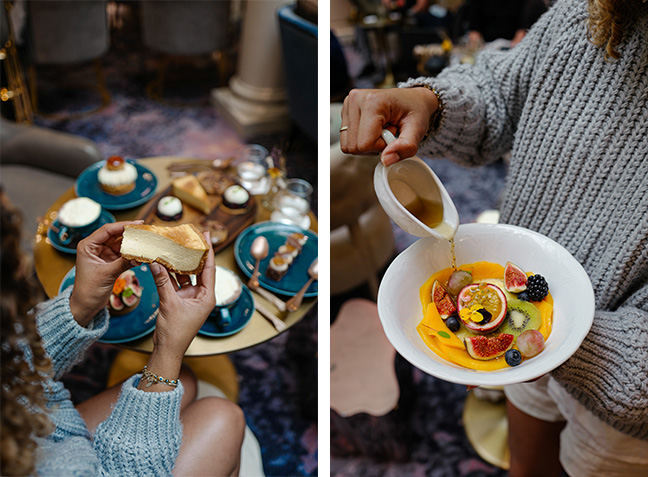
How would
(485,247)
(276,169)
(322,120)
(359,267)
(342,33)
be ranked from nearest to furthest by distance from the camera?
1. (322,120)
2. (485,247)
3. (276,169)
4. (359,267)
5. (342,33)

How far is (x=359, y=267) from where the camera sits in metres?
2.56

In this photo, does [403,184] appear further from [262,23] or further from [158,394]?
[262,23]

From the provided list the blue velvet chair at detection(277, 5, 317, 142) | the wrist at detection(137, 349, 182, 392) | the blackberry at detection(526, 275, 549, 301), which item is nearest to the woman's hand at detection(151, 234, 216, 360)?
the wrist at detection(137, 349, 182, 392)

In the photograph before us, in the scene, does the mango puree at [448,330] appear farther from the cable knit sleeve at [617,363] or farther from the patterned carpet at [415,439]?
the patterned carpet at [415,439]

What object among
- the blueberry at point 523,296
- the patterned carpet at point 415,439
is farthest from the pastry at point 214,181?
the blueberry at point 523,296

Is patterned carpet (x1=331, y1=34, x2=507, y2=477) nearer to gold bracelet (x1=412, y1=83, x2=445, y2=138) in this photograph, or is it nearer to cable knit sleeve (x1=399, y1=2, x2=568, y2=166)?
cable knit sleeve (x1=399, y1=2, x2=568, y2=166)

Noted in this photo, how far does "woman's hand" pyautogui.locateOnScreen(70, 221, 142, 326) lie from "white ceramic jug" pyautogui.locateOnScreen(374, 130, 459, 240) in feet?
1.66

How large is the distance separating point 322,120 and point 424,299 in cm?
33

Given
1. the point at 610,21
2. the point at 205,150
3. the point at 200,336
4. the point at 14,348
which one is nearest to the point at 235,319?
the point at 200,336

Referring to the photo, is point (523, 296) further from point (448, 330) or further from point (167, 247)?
point (167, 247)

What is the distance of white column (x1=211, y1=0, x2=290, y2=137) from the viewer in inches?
142

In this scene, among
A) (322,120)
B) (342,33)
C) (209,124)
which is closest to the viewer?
(322,120)

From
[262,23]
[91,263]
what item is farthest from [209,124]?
[91,263]

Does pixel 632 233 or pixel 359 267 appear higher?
pixel 632 233
